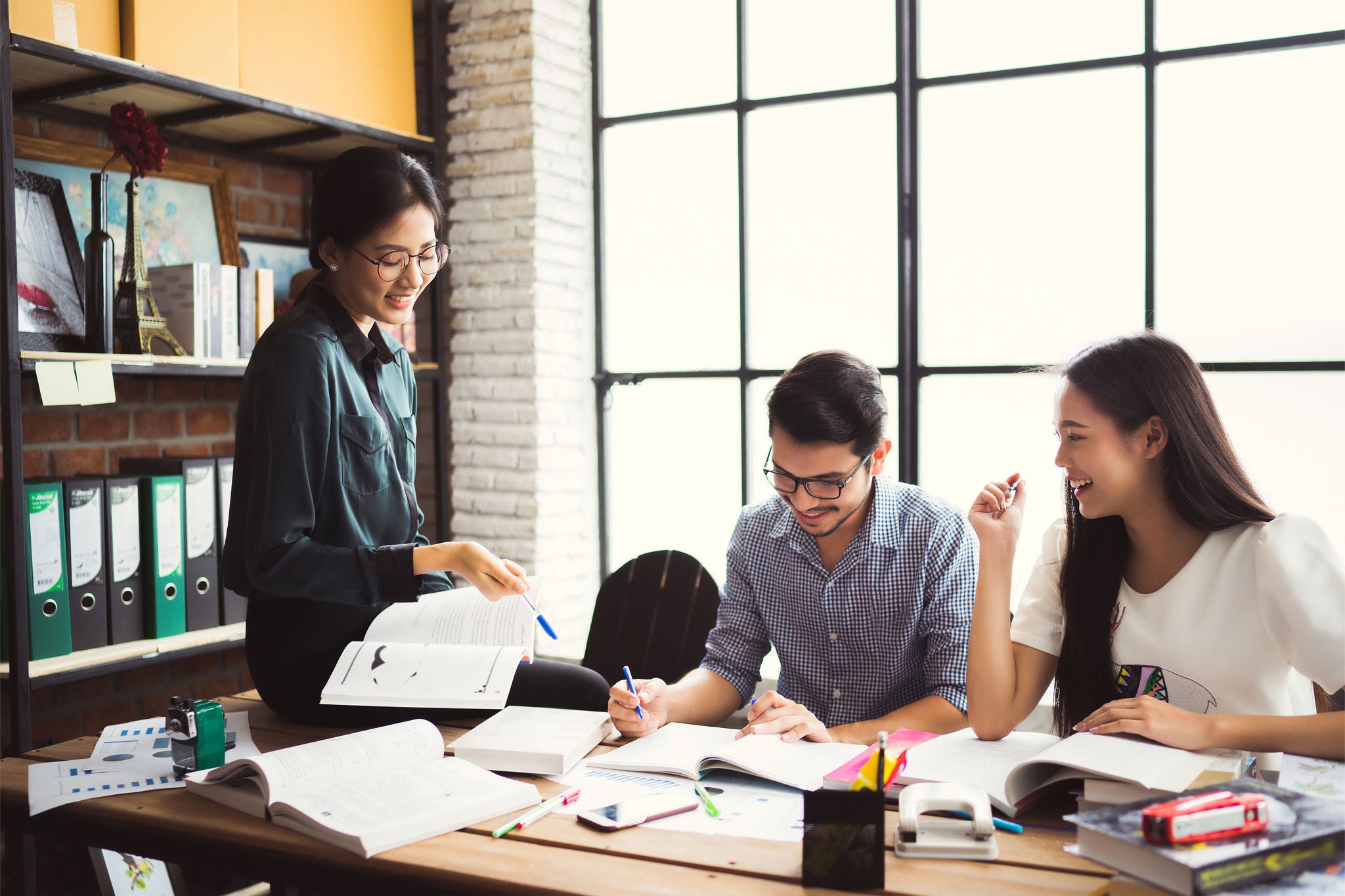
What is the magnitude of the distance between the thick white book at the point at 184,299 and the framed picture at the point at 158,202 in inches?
4.0

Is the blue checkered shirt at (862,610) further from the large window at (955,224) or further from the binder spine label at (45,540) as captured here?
the binder spine label at (45,540)

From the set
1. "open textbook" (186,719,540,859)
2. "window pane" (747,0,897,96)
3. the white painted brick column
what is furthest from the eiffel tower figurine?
"window pane" (747,0,897,96)

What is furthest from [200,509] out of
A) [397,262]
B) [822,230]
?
[822,230]

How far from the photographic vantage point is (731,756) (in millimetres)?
1399

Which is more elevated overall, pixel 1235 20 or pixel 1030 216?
pixel 1235 20

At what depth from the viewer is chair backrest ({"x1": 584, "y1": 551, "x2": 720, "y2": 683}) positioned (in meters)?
2.47

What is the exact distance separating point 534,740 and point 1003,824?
2.10ft

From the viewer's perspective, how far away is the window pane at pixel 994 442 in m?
2.82

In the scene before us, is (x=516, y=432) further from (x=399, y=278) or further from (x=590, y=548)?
(x=399, y=278)

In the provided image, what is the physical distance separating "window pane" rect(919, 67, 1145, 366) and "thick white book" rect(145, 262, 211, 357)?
6.07ft

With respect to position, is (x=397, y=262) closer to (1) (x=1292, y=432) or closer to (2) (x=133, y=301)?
(2) (x=133, y=301)

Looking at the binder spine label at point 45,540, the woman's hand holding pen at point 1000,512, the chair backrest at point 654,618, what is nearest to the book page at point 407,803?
the woman's hand holding pen at point 1000,512

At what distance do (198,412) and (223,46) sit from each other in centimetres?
96

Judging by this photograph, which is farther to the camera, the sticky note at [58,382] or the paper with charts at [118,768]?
the sticky note at [58,382]
